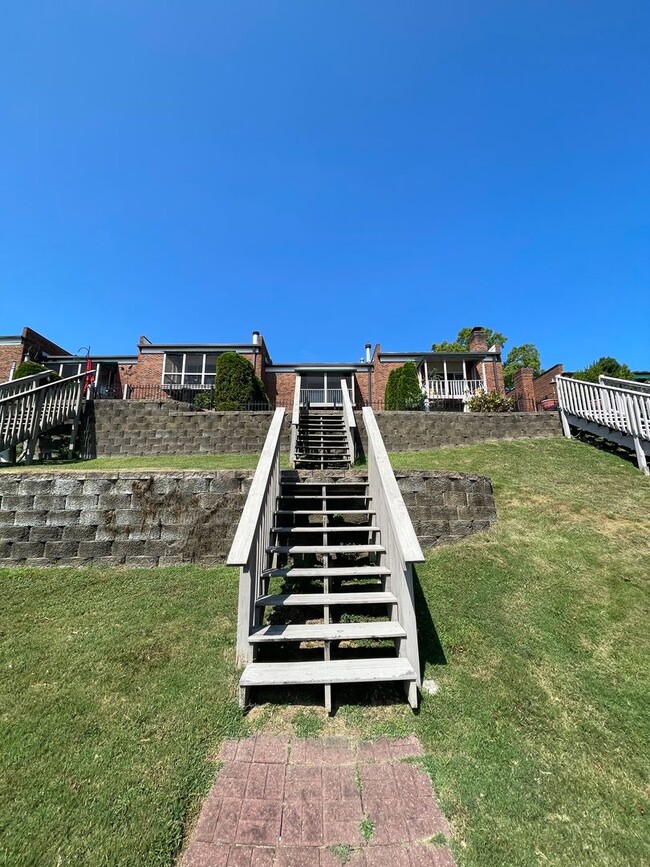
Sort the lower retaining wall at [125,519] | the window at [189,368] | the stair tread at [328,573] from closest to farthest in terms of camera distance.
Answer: the stair tread at [328,573], the lower retaining wall at [125,519], the window at [189,368]

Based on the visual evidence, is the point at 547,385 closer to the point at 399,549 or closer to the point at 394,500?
the point at 394,500

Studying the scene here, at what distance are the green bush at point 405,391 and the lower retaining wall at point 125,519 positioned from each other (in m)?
10.5

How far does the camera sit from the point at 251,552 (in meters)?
2.93

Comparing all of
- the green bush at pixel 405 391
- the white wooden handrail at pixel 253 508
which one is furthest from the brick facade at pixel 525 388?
the white wooden handrail at pixel 253 508

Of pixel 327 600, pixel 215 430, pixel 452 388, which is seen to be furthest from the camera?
pixel 452 388

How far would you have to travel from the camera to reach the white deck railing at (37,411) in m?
7.65

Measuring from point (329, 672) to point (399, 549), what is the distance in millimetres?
1071

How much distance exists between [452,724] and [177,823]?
1.78m

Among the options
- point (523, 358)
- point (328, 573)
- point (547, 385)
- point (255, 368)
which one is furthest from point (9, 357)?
point (523, 358)

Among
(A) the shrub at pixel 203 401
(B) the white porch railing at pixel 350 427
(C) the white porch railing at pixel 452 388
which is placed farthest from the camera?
(C) the white porch railing at pixel 452 388

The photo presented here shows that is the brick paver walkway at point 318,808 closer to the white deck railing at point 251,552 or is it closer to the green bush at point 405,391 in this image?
the white deck railing at point 251,552

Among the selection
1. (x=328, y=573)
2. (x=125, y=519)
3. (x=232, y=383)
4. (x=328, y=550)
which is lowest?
(x=328, y=573)

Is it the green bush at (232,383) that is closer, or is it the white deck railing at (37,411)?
the white deck railing at (37,411)

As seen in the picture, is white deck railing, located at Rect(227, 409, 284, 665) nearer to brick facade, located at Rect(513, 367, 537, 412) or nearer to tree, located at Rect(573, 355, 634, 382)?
brick facade, located at Rect(513, 367, 537, 412)
